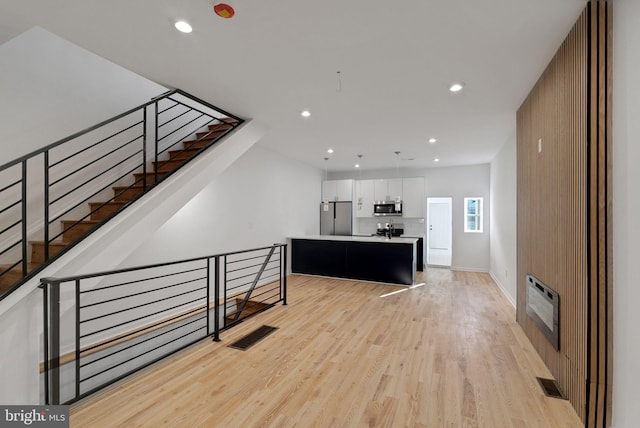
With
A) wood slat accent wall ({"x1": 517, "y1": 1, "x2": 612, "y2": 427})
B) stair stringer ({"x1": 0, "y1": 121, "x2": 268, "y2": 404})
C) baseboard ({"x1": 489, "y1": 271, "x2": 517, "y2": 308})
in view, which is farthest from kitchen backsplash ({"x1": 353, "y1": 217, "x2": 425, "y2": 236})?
stair stringer ({"x1": 0, "y1": 121, "x2": 268, "y2": 404})

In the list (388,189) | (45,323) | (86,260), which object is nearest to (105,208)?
(86,260)

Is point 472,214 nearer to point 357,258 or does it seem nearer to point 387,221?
point 387,221

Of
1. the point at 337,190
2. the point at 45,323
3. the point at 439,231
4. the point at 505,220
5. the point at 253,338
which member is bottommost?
the point at 253,338

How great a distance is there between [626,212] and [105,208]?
4.51 meters

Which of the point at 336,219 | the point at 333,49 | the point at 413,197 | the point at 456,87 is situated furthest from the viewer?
the point at 336,219

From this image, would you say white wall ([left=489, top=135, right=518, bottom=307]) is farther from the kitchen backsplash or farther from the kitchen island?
the kitchen backsplash

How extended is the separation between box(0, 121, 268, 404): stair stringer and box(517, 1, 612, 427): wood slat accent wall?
3571 millimetres

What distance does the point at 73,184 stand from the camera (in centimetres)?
331

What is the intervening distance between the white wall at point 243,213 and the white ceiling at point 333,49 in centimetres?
159

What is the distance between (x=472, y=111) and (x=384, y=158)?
321 cm

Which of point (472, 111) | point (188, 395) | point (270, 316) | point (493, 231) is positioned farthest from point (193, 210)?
point (493, 231)

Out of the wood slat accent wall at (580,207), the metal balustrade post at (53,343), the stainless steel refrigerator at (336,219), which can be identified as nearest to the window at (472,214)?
the stainless steel refrigerator at (336,219)

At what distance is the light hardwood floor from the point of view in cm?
205

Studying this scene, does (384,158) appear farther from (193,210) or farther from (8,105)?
(8,105)
